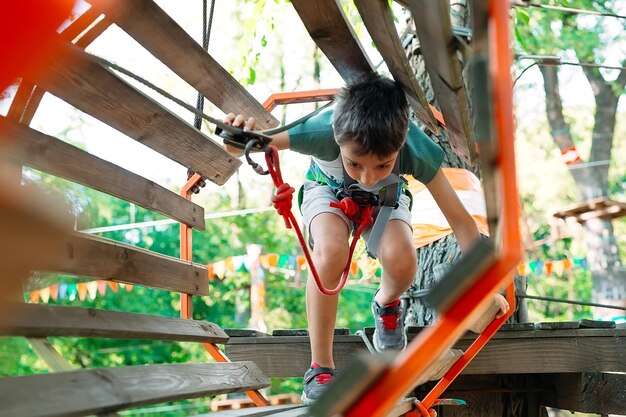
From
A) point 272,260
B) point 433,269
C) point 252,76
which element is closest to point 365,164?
point 433,269

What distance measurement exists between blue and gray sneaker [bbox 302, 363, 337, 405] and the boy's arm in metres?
0.65

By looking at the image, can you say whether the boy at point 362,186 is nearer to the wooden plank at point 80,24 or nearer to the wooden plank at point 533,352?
the wooden plank at point 533,352

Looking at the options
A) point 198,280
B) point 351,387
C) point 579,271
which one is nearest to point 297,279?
point 579,271

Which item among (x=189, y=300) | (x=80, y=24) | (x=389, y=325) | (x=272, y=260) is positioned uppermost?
(x=272, y=260)

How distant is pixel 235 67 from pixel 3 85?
7339mm

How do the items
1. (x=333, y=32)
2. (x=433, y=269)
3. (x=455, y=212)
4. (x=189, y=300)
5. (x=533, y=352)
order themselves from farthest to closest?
(x=433, y=269)
(x=533, y=352)
(x=189, y=300)
(x=455, y=212)
(x=333, y=32)

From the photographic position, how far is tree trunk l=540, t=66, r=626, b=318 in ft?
47.8

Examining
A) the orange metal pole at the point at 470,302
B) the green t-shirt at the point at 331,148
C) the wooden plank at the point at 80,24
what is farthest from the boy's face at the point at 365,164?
the orange metal pole at the point at 470,302

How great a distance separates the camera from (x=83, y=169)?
2.22 metres

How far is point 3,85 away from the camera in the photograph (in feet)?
1.85

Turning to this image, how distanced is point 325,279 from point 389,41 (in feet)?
2.90

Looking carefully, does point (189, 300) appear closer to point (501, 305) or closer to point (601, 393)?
point (501, 305)

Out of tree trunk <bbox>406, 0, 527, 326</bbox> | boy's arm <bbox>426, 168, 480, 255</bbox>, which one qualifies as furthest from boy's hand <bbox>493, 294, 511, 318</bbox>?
tree trunk <bbox>406, 0, 527, 326</bbox>

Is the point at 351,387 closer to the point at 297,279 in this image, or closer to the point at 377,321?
the point at 377,321
